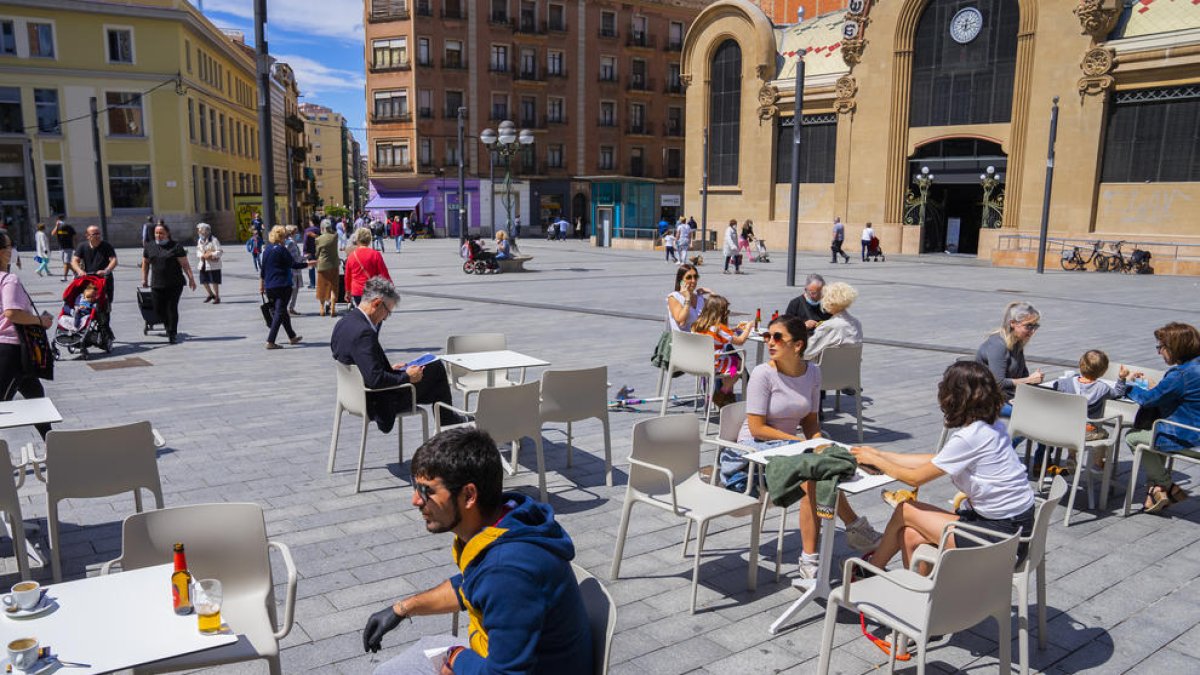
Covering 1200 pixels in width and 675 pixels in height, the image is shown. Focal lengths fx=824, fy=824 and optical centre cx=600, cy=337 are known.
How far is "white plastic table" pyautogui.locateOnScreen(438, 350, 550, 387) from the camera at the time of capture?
677 centimetres

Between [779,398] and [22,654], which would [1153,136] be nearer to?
[779,398]

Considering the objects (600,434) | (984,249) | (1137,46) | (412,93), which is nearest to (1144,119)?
(1137,46)

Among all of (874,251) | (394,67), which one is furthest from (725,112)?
(394,67)

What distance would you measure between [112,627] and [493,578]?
50.1 inches

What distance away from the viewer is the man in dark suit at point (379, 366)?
618 centimetres

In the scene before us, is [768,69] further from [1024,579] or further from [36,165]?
Answer: [1024,579]

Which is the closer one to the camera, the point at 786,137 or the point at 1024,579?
the point at 1024,579

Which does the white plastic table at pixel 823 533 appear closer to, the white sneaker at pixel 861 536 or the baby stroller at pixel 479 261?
the white sneaker at pixel 861 536

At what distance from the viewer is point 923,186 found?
36250 millimetres

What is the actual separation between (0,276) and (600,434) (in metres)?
4.96

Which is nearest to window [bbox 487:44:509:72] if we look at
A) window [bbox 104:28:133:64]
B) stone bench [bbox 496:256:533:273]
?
window [bbox 104:28:133:64]

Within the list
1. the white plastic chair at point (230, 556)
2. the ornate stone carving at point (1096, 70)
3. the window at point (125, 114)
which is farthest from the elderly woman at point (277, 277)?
the window at point (125, 114)

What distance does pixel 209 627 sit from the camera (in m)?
2.58

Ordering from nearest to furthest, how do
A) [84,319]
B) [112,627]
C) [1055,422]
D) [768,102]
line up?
1. [112,627]
2. [1055,422]
3. [84,319]
4. [768,102]
